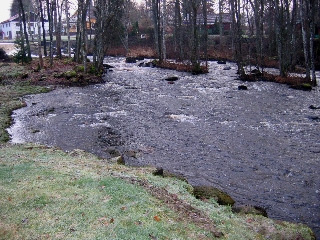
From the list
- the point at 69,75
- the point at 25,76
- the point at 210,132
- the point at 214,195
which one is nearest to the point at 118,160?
the point at 214,195

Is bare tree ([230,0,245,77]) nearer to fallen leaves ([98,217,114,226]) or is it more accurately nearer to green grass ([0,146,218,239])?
green grass ([0,146,218,239])

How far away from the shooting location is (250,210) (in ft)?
26.0

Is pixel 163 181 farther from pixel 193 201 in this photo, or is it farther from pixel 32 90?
pixel 32 90

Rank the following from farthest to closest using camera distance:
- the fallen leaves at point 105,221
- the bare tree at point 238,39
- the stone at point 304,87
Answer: the bare tree at point 238,39 → the stone at point 304,87 → the fallen leaves at point 105,221

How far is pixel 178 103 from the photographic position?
21031mm

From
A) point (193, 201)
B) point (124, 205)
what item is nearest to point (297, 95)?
point (193, 201)

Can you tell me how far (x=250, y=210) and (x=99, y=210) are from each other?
10.9 ft

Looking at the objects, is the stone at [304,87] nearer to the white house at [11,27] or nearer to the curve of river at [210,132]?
the curve of river at [210,132]

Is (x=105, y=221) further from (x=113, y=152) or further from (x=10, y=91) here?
(x=10, y=91)

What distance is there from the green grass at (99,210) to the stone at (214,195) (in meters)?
0.28

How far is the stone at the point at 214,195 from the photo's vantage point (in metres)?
8.46

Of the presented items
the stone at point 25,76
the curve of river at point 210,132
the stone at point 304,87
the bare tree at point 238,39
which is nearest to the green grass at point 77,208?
the curve of river at point 210,132

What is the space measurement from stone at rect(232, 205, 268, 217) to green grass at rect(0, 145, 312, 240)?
243 mm

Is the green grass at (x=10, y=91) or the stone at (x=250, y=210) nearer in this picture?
the stone at (x=250, y=210)
